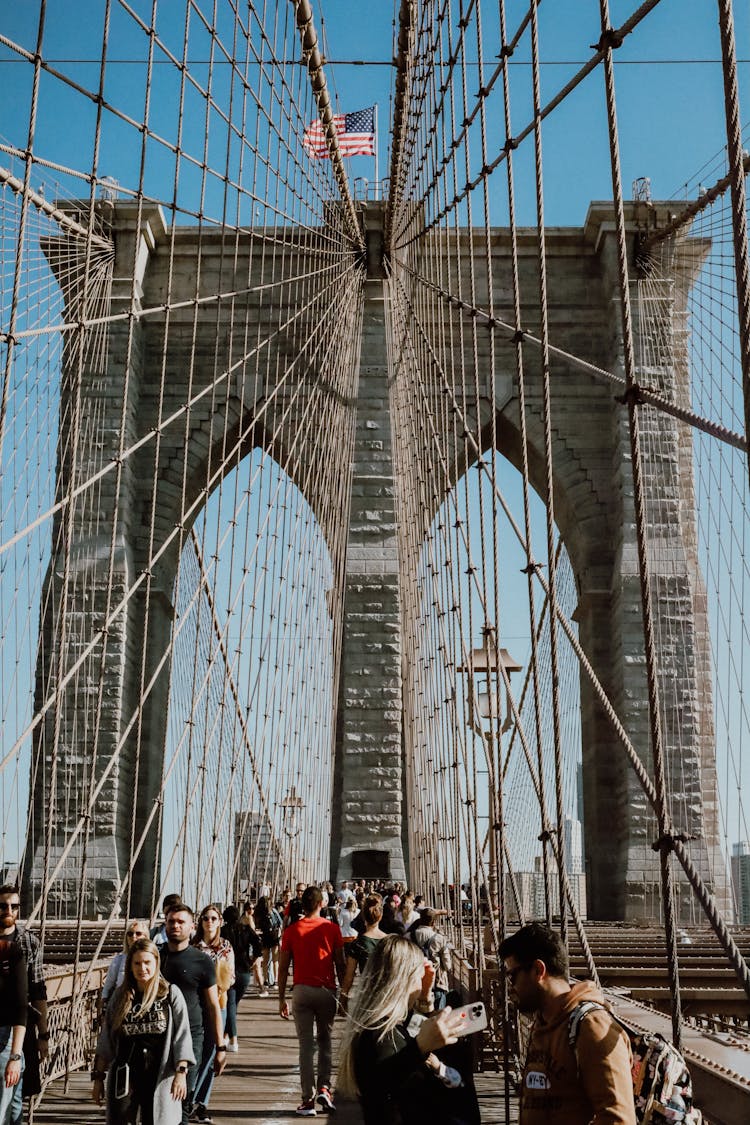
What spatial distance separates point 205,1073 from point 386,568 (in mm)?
12037

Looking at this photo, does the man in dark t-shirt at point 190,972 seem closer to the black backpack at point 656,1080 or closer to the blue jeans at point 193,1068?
the blue jeans at point 193,1068

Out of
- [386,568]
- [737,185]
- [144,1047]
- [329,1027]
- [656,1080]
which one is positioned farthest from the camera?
[386,568]

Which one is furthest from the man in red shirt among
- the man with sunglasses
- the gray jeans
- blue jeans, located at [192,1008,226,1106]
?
the man with sunglasses

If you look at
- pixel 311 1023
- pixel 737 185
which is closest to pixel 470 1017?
pixel 737 185

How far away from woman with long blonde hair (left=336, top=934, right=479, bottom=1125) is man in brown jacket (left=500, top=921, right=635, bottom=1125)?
0.97ft

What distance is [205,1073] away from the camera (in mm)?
5023

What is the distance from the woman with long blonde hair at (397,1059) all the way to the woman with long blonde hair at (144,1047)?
1.31 m

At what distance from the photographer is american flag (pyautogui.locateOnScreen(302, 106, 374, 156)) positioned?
599 inches

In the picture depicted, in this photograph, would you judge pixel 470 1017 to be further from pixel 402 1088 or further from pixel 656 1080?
pixel 656 1080

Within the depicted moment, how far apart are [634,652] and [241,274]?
8.15 m

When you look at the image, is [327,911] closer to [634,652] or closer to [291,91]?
[634,652]

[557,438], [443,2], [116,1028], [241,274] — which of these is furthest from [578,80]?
[241,274]

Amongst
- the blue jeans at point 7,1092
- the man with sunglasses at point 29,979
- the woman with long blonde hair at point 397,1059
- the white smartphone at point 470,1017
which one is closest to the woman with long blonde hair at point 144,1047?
the blue jeans at point 7,1092

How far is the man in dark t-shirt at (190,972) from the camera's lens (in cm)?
431
